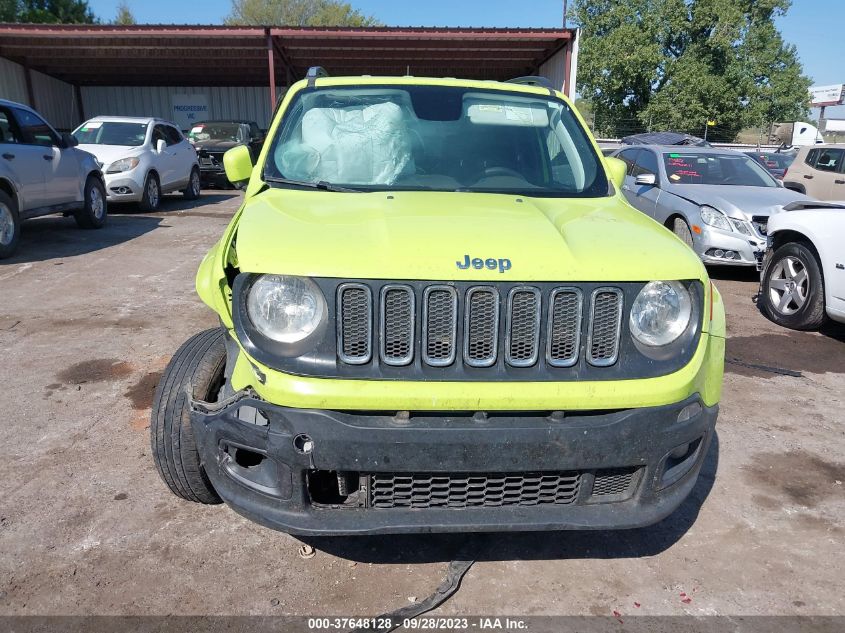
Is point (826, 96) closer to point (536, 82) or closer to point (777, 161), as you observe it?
point (777, 161)

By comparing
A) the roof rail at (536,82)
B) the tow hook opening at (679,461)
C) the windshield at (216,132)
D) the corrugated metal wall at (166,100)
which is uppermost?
the corrugated metal wall at (166,100)

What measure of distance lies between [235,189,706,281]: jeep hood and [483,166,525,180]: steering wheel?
0.52m

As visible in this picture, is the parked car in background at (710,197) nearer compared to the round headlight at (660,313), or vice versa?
the round headlight at (660,313)

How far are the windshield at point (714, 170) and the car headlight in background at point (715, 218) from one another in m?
0.98

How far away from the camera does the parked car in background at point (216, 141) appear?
57.4 feet

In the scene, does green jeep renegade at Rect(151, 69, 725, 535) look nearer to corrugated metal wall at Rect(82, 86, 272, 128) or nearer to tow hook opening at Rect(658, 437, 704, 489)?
tow hook opening at Rect(658, 437, 704, 489)

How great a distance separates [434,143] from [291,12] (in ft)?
173

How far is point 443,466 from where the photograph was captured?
2.12 m

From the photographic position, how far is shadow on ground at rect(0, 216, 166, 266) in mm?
8477

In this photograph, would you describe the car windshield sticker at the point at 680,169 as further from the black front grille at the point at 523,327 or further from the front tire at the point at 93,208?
the front tire at the point at 93,208

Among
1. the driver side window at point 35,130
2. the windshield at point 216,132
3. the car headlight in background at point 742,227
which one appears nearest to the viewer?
the car headlight in background at point 742,227

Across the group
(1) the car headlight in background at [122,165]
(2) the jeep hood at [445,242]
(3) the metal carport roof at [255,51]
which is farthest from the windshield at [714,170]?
(1) the car headlight in background at [122,165]

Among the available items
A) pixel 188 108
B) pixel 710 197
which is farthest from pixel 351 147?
pixel 188 108

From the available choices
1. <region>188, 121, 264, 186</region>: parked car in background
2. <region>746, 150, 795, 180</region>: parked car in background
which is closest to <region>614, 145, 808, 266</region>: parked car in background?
<region>746, 150, 795, 180</region>: parked car in background
